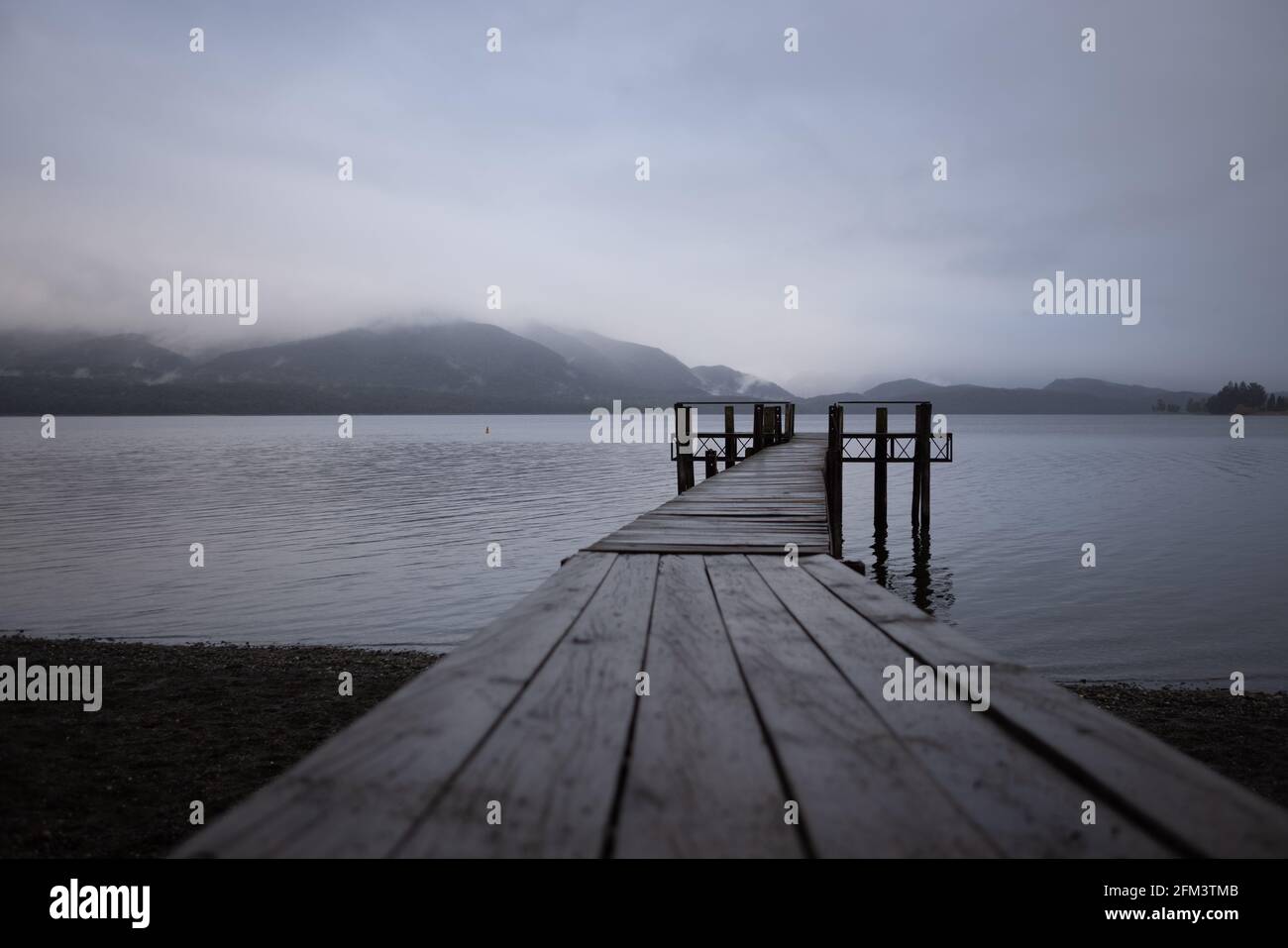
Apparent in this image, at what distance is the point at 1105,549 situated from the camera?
2283cm

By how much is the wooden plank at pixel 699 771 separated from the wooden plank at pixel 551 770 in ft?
0.22

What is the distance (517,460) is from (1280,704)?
180ft

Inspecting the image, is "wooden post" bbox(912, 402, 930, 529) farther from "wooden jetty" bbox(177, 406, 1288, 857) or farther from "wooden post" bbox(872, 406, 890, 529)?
"wooden jetty" bbox(177, 406, 1288, 857)

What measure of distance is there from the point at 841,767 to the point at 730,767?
0.28 meters

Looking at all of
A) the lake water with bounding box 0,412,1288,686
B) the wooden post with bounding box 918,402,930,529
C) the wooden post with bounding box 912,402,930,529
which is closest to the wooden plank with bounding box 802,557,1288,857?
the lake water with bounding box 0,412,1288,686

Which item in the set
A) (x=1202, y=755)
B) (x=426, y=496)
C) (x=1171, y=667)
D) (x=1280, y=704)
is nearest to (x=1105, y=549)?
(x=1171, y=667)

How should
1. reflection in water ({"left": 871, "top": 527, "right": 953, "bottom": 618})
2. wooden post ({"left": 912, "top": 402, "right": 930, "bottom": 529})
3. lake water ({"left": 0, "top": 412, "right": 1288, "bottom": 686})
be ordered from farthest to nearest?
1. wooden post ({"left": 912, "top": 402, "right": 930, "bottom": 529})
2. reflection in water ({"left": 871, "top": 527, "right": 953, "bottom": 618})
3. lake water ({"left": 0, "top": 412, "right": 1288, "bottom": 686})

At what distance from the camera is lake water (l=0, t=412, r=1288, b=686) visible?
45.7 ft

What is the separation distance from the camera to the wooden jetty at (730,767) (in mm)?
1521
